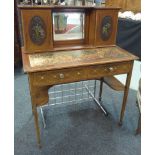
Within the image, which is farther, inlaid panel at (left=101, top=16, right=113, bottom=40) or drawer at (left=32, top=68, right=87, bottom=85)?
inlaid panel at (left=101, top=16, right=113, bottom=40)

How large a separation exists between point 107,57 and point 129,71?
0.76 ft

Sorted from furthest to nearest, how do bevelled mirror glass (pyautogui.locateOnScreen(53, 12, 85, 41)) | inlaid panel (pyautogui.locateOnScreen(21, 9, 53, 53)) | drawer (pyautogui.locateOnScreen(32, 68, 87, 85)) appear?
bevelled mirror glass (pyautogui.locateOnScreen(53, 12, 85, 41)) < inlaid panel (pyautogui.locateOnScreen(21, 9, 53, 53)) < drawer (pyautogui.locateOnScreen(32, 68, 87, 85))

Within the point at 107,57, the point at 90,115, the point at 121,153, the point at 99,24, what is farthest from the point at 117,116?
the point at 99,24

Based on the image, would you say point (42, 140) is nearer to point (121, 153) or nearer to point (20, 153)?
point (20, 153)

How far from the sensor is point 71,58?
1.34 m

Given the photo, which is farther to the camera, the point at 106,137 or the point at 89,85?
the point at 89,85

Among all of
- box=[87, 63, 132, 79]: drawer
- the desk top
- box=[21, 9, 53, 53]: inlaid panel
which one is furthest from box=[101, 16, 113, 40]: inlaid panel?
box=[21, 9, 53, 53]: inlaid panel

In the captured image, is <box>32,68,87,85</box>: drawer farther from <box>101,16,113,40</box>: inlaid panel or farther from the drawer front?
<box>101,16,113,40</box>: inlaid panel

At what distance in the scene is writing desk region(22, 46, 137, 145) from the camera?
119 cm

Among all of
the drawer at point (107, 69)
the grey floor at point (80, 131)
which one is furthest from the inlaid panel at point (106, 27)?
the grey floor at point (80, 131)

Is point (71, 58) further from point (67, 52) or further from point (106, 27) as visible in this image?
point (106, 27)

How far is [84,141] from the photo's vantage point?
5.12ft
